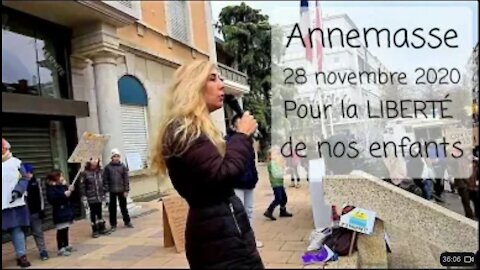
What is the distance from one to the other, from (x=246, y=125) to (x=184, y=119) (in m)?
0.28

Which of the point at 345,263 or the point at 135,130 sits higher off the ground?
the point at 135,130

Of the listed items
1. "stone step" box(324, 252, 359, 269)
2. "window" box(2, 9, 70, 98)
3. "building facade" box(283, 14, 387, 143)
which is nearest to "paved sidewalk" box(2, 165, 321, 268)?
"stone step" box(324, 252, 359, 269)

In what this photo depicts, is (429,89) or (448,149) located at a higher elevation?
(429,89)

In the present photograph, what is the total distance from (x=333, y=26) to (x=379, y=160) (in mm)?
1986

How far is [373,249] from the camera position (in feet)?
15.0

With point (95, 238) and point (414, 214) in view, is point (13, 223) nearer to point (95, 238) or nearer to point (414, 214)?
point (95, 238)

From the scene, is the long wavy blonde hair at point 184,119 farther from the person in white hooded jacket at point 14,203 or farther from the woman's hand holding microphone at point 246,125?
the person in white hooded jacket at point 14,203

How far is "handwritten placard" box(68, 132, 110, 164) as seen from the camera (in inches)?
250

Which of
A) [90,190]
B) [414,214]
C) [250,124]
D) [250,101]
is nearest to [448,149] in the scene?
[414,214]

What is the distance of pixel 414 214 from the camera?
14.8 feet

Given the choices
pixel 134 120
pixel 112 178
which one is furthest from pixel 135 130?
pixel 112 178

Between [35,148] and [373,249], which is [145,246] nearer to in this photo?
[373,249]

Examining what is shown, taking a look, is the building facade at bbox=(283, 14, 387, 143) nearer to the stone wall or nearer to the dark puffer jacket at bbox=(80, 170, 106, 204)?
the stone wall

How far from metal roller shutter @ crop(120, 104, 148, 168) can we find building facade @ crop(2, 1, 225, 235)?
24mm
